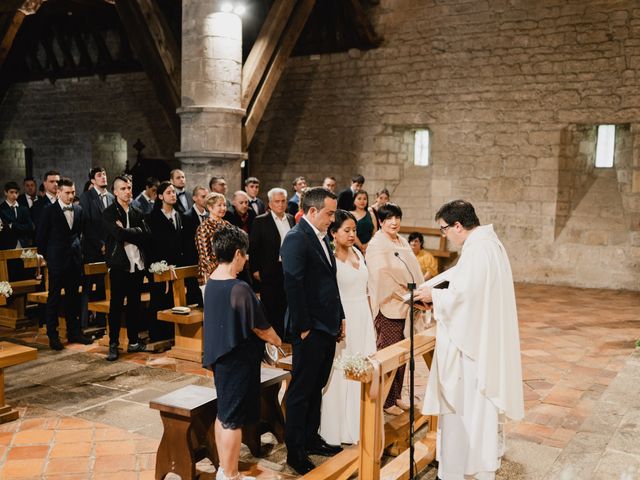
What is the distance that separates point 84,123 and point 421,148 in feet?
27.4

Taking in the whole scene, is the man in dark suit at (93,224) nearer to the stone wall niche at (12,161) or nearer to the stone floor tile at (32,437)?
the stone floor tile at (32,437)

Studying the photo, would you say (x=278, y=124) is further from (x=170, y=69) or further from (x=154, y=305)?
(x=154, y=305)

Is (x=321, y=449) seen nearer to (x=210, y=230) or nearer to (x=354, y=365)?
(x=354, y=365)

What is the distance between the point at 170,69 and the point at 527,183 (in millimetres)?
5680

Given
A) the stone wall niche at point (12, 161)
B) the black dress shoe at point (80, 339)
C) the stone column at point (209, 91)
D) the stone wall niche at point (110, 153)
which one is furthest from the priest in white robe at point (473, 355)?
the stone wall niche at point (12, 161)

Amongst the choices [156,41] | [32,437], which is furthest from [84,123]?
[32,437]

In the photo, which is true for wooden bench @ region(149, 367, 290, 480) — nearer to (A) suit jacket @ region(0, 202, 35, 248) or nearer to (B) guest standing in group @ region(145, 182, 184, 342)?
(B) guest standing in group @ region(145, 182, 184, 342)

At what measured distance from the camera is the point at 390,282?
4043 millimetres

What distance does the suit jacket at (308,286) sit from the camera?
327 cm

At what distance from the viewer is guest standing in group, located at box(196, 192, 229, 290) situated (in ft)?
17.1

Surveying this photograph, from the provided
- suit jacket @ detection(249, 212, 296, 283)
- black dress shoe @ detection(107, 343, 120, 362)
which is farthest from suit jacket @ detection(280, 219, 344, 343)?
black dress shoe @ detection(107, 343, 120, 362)

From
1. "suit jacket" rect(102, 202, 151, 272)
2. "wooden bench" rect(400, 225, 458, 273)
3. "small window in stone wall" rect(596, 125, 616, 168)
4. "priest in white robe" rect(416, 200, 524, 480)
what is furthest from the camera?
"wooden bench" rect(400, 225, 458, 273)

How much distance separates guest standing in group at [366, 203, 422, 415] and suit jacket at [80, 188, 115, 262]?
10.7ft

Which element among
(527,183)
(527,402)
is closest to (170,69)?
(527,183)
